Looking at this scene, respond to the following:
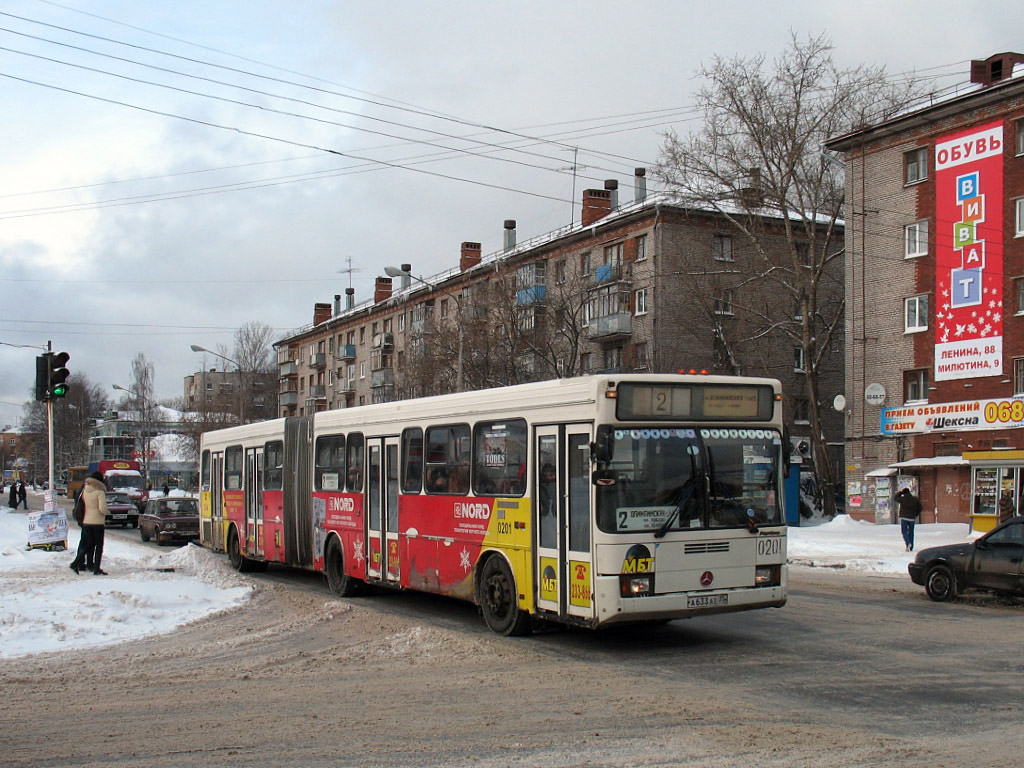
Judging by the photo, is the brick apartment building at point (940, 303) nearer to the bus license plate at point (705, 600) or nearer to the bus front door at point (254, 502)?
the bus front door at point (254, 502)

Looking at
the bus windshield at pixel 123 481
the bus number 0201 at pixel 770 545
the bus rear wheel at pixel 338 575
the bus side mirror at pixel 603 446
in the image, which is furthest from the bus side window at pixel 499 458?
the bus windshield at pixel 123 481

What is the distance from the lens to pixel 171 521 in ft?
106

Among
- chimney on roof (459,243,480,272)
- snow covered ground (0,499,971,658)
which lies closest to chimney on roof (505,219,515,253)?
chimney on roof (459,243,480,272)

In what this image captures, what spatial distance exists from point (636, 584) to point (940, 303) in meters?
29.4

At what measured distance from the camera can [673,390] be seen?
1059cm

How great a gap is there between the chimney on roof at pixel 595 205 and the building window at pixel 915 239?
63.4 ft

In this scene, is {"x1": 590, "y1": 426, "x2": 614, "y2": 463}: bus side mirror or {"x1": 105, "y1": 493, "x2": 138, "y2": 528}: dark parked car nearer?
{"x1": 590, "y1": 426, "x2": 614, "y2": 463}: bus side mirror

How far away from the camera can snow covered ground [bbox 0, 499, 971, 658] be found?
11.7m

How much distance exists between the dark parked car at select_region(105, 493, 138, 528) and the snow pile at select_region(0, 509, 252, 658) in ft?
83.3

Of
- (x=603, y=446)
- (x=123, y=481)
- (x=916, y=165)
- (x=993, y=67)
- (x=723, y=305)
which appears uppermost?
(x=993, y=67)

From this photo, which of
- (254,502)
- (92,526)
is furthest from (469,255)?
(92,526)

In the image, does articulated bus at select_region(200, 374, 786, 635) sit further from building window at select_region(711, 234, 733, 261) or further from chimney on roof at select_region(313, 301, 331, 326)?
chimney on roof at select_region(313, 301, 331, 326)

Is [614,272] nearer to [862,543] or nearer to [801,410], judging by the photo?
[801,410]

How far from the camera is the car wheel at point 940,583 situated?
15.2 metres
